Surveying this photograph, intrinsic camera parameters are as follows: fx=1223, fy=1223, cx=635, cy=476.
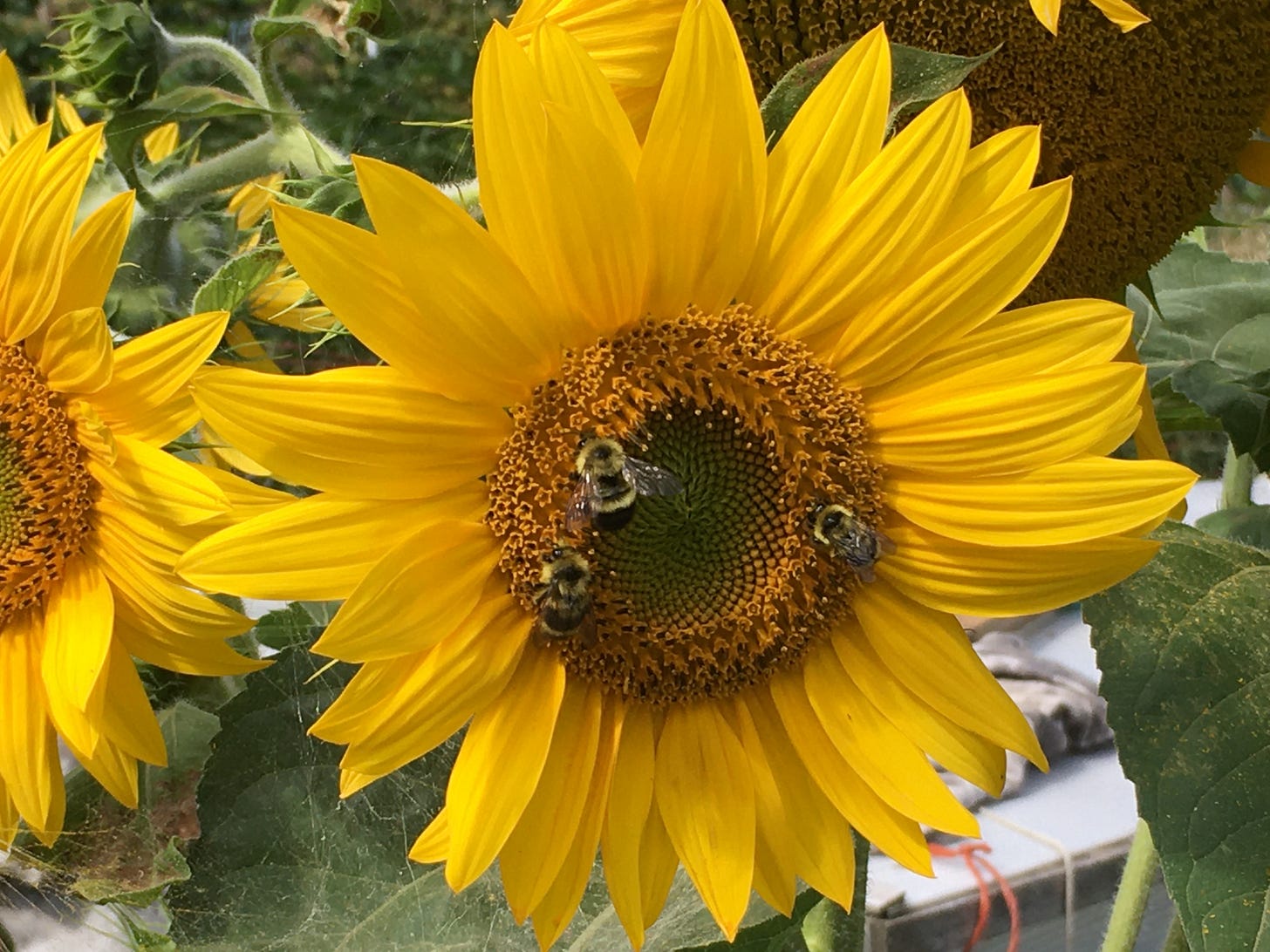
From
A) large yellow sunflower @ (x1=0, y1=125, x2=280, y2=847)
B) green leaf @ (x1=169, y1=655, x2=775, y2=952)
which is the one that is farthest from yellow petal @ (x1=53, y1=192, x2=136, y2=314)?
green leaf @ (x1=169, y1=655, x2=775, y2=952)

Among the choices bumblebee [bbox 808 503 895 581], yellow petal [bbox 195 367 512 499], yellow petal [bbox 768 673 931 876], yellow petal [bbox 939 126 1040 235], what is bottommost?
yellow petal [bbox 768 673 931 876]

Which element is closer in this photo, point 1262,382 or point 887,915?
point 1262,382

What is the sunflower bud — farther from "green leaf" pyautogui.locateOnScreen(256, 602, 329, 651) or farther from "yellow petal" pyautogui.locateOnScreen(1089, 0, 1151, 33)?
"yellow petal" pyautogui.locateOnScreen(1089, 0, 1151, 33)

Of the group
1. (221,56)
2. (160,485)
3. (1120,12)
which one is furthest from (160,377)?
(1120,12)

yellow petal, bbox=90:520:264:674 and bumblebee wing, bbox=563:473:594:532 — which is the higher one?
bumblebee wing, bbox=563:473:594:532

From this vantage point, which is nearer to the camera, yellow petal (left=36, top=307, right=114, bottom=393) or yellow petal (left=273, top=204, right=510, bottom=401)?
yellow petal (left=273, top=204, right=510, bottom=401)

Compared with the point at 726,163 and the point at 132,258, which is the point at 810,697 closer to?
the point at 726,163

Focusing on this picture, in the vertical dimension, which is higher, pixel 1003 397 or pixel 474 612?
pixel 1003 397

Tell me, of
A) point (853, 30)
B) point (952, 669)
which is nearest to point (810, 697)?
point (952, 669)
